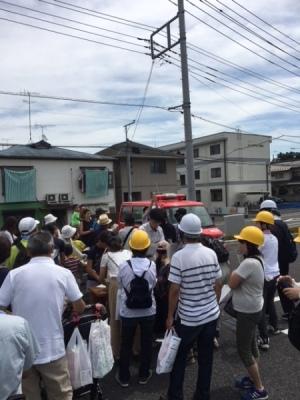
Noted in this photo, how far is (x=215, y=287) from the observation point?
3.62 metres

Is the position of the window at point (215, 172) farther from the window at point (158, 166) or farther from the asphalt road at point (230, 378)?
the asphalt road at point (230, 378)

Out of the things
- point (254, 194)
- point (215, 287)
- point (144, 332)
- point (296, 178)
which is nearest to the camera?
point (215, 287)

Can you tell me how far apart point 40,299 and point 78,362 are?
2.49ft

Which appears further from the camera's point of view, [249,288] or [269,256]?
[269,256]

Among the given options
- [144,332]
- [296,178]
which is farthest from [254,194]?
[144,332]

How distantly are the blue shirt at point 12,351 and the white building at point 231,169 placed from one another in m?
44.6

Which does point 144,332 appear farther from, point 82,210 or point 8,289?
point 82,210

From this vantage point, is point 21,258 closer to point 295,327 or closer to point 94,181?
point 295,327

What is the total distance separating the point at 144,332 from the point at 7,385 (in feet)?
7.20

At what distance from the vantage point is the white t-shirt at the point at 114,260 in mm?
4555

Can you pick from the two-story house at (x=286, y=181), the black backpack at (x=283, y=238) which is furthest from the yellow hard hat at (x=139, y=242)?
the two-story house at (x=286, y=181)

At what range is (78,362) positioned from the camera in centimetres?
318

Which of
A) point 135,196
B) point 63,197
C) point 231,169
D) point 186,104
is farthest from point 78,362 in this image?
point 231,169

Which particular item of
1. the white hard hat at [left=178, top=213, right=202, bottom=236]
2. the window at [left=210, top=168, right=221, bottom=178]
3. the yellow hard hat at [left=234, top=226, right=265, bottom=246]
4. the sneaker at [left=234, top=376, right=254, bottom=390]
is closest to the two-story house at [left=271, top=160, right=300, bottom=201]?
the window at [left=210, top=168, right=221, bottom=178]
